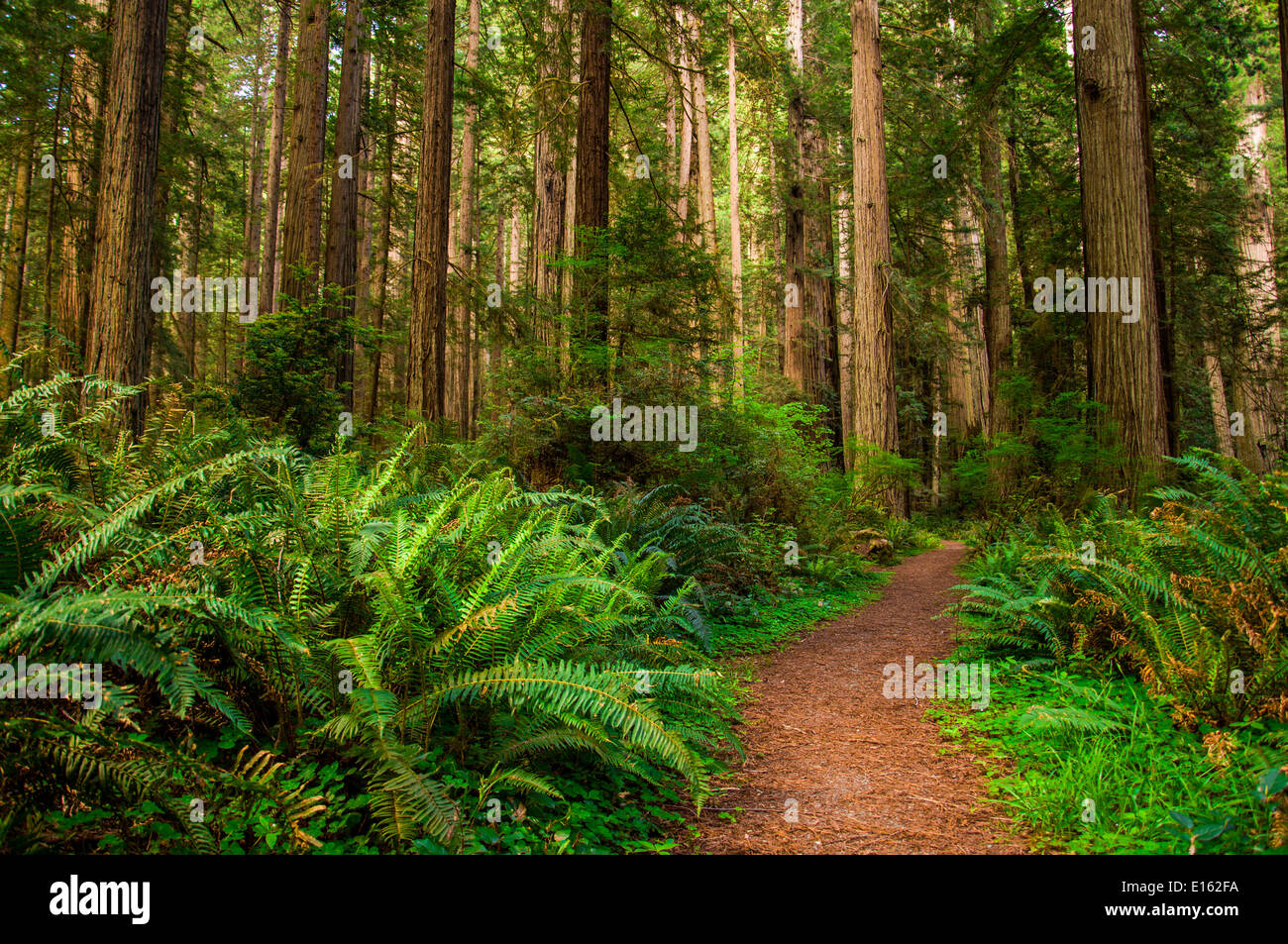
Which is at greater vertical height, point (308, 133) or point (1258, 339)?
point (308, 133)

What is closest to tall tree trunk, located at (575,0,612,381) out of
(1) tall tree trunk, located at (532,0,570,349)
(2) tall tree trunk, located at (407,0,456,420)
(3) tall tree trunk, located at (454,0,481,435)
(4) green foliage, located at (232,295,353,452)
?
(1) tall tree trunk, located at (532,0,570,349)

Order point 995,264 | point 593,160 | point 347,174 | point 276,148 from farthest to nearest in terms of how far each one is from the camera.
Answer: point 276,148 < point 995,264 < point 347,174 < point 593,160

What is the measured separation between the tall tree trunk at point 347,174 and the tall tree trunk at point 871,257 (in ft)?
30.6

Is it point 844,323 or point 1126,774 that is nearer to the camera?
point 1126,774

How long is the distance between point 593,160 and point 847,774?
28.0 ft

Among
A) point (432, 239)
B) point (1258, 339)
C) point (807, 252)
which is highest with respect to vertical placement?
point (807, 252)

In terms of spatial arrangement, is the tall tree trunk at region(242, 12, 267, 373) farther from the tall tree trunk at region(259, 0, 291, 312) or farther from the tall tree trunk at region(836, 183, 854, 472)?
the tall tree trunk at region(836, 183, 854, 472)

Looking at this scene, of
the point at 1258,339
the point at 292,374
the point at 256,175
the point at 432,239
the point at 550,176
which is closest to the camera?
the point at 292,374

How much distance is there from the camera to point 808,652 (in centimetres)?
565

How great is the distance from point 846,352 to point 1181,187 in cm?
1155

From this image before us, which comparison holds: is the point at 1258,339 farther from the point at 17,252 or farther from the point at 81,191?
the point at 17,252

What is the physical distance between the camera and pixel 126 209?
5.96 metres

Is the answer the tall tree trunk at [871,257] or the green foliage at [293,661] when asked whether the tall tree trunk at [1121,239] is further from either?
the green foliage at [293,661]

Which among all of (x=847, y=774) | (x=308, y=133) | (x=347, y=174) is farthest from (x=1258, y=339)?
(x=308, y=133)
